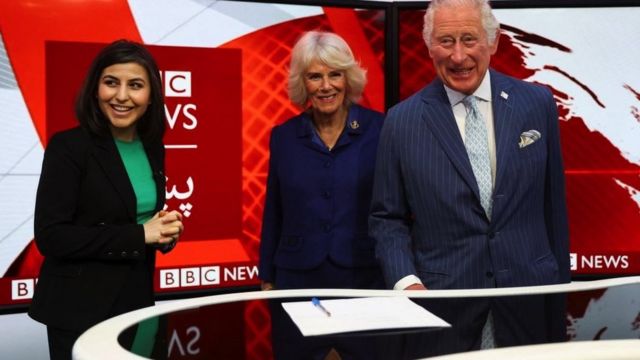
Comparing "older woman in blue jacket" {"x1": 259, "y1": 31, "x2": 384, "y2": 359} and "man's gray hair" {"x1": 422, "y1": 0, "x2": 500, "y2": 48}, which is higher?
"man's gray hair" {"x1": 422, "y1": 0, "x2": 500, "y2": 48}

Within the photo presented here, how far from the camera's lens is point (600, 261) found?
3109 millimetres

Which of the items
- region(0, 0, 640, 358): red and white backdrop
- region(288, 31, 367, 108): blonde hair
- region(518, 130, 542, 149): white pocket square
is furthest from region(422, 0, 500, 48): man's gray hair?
region(0, 0, 640, 358): red and white backdrop

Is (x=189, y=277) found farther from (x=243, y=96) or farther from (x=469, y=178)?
(x=469, y=178)

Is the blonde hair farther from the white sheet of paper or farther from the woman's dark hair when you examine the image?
the white sheet of paper

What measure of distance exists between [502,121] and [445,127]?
150 mm

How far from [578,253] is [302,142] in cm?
145

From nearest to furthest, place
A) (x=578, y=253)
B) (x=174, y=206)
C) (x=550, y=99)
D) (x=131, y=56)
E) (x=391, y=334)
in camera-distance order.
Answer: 1. (x=391, y=334)
2. (x=131, y=56)
3. (x=550, y=99)
4. (x=174, y=206)
5. (x=578, y=253)

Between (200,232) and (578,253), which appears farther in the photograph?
(578,253)

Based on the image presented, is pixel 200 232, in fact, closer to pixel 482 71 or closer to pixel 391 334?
pixel 482 71

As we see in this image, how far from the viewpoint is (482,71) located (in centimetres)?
192

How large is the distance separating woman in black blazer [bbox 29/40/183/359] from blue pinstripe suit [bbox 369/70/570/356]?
59cm

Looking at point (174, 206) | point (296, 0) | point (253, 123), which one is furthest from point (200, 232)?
point (296, 0)

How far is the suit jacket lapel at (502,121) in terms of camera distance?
6.01 feet

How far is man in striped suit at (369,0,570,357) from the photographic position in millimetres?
1834
